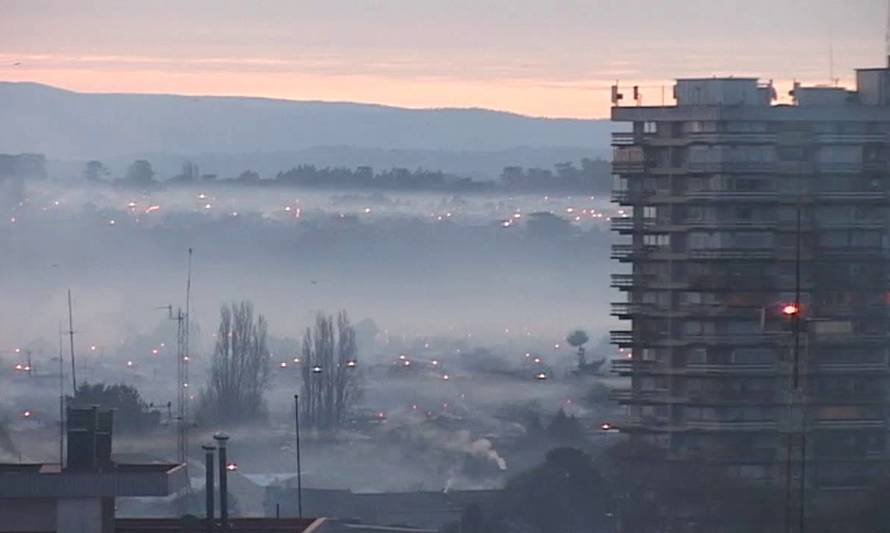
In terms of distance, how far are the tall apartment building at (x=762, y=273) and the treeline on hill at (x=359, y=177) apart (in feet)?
17.0

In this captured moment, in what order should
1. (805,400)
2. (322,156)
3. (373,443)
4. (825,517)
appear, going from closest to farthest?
(825,517)
(805,400)
(373,443)
(322,156)

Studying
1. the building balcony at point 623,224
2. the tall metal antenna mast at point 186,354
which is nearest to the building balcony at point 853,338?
the building balcony at point 623,224

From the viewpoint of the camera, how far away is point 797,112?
30.9 m

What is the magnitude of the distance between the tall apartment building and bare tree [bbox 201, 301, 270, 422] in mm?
6253

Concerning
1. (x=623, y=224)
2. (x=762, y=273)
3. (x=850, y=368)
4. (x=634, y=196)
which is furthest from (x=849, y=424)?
(x=623, y=224)

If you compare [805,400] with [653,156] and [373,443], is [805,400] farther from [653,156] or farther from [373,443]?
[373,443]

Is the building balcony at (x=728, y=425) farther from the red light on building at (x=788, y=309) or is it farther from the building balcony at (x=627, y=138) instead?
the building balcony at (x=627, y=138)

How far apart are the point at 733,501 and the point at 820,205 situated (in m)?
4.35

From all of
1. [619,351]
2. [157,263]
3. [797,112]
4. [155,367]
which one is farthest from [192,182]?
[797,112]

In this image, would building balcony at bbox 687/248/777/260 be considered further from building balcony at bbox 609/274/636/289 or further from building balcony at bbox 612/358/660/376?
building balcony at bbox 612/358/660/376

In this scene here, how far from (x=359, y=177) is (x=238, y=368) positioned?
16.0 ft

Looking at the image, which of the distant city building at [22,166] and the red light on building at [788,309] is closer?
the red light on building at [788,309]

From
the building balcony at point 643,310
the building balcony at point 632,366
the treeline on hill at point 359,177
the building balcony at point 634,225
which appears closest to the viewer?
the building balcony at point 643,310

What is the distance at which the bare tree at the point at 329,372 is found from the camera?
3641cm
